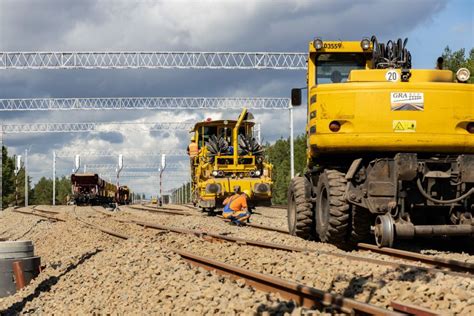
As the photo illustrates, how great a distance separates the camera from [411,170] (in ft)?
29.5

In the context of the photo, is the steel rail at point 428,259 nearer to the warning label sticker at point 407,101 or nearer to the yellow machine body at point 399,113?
the yellow machine body at point 399,113

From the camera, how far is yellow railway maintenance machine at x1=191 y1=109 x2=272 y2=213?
21.9m

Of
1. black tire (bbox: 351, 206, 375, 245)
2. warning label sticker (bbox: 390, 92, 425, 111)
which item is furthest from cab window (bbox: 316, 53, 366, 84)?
black tire (bbox: 351, 206, 375, 245)

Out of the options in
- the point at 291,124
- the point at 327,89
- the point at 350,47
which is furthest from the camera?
the point at 291,124

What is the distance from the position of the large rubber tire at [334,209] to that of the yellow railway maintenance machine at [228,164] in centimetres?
1107

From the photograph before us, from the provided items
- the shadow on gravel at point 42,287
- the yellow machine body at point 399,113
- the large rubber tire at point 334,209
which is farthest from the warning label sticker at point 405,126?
the shadow on gravel at point 42,287

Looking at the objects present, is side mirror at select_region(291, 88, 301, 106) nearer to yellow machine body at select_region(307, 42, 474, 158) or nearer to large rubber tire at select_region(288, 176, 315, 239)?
yellow machine body at select_region(307, 42, 474, 158)

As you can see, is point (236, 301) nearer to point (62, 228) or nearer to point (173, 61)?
point (62, 228)

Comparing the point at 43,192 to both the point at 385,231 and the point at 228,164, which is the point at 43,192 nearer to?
the point at 228,164

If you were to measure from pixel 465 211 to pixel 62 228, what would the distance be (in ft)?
43.0

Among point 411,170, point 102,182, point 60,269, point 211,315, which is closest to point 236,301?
point 211,315

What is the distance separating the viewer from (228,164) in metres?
22.7

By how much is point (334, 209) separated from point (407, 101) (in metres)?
2.06

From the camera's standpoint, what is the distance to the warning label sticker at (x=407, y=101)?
30.5ft
